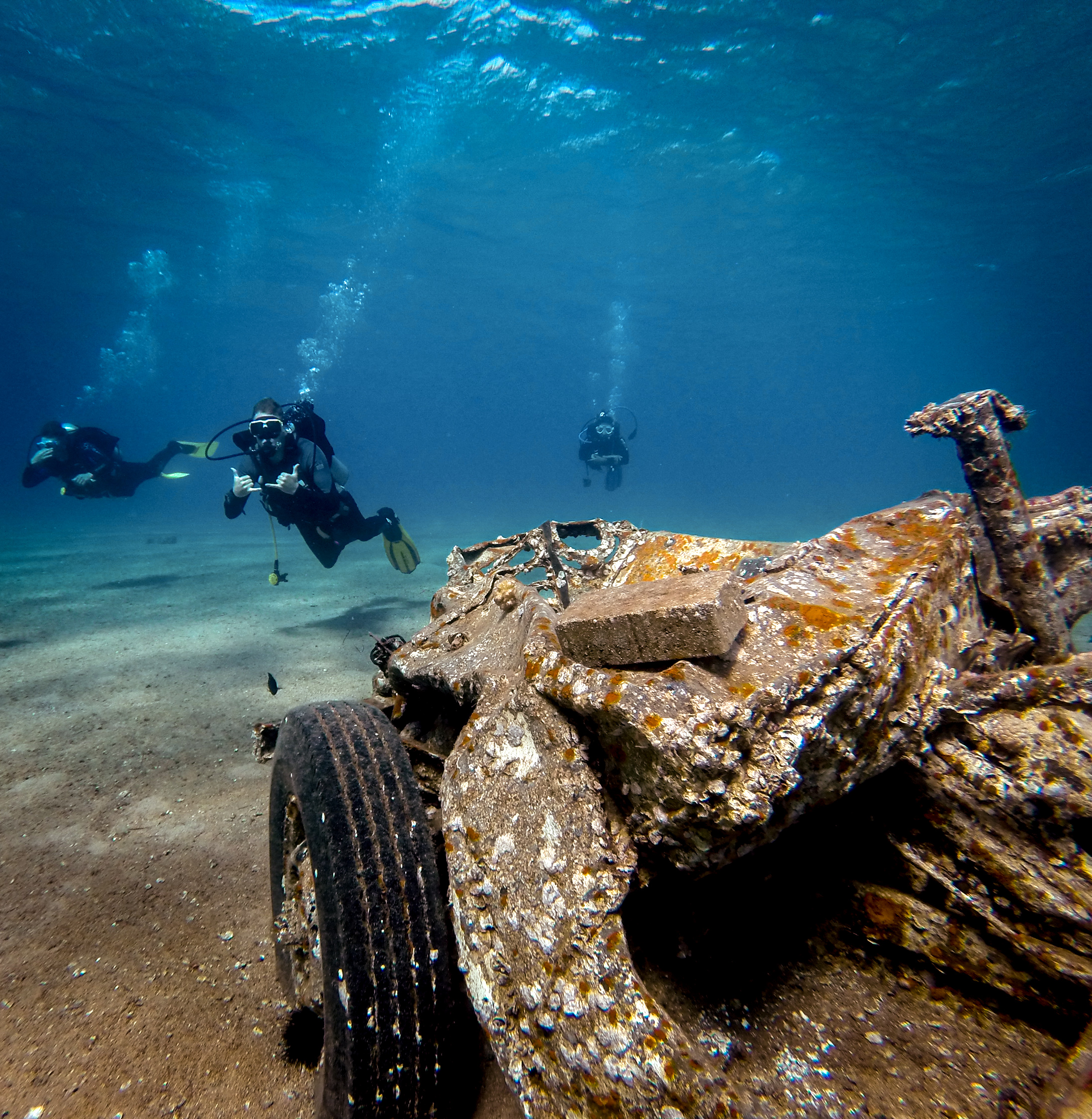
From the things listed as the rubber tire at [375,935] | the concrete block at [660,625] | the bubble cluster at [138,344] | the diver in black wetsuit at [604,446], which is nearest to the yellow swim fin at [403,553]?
the rubber tire at [375,935]

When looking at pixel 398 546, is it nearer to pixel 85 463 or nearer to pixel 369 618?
pixel 369 618

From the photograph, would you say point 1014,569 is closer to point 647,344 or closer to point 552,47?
point 552,47

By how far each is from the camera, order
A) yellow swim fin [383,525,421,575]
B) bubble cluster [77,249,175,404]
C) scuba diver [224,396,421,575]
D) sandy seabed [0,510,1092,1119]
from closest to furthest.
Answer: sandy seabed [0,510,1092,1119], scuba diver [224,396,421,575], yellow swim fin [383,525,421,575], bubble cluster [77,249,175,404]

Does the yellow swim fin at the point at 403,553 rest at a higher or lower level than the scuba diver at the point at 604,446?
lower

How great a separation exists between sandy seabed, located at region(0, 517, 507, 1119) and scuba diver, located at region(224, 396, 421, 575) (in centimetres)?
210

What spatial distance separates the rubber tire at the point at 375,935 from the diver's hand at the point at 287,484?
7.46 metres

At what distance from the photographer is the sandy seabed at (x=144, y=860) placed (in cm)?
199

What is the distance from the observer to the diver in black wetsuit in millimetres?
24547

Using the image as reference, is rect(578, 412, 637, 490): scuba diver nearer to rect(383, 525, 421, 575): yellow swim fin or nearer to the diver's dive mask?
rect(383, 525, 421, 575): yellow swim fin

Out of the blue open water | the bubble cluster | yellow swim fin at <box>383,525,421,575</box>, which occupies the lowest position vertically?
yellow swim fin at <box>383,525,421,575</box>

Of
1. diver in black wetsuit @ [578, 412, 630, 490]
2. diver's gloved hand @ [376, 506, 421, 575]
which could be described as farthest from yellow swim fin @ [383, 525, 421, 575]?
diver in black wetsuit @ [578, 412, 630, 490]

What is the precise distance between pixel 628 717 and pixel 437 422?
543 ft

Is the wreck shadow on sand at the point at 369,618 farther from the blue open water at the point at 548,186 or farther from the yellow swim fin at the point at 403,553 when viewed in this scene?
the blue open water at the point at 548,186

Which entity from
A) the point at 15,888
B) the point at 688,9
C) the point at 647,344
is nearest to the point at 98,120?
the point at 688,9
